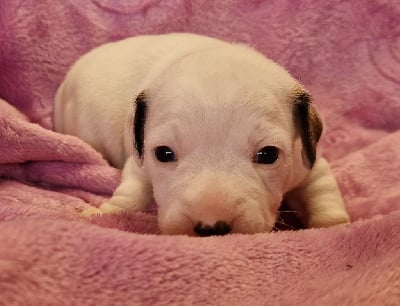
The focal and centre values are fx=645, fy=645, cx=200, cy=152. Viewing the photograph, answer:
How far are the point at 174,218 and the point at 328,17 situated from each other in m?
1.59

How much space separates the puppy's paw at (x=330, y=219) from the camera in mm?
1907

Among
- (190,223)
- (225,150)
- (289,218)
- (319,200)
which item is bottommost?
(289,218)

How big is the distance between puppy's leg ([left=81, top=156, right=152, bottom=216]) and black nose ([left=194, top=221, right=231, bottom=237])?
51 centimetres

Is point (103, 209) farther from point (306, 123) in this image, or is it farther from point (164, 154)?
point (306, 123)

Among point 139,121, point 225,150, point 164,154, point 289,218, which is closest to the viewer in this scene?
point 225,150

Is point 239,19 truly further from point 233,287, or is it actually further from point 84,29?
point 233,287

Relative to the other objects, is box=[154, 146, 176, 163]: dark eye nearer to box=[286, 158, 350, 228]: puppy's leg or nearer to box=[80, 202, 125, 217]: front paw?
box=[80, 202, 125, 217]: front paw

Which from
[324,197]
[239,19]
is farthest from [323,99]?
[324,197]

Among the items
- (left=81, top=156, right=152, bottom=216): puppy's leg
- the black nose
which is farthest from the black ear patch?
the black nose

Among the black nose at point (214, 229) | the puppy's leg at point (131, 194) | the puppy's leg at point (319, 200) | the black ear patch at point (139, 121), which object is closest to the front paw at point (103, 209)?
the puppy's leg at point (131, 194)

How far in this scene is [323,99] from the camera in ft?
9.07

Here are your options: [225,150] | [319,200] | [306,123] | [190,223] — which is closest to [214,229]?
[190,223]

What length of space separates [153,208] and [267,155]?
510 millimetres

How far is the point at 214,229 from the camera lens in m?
1.50
